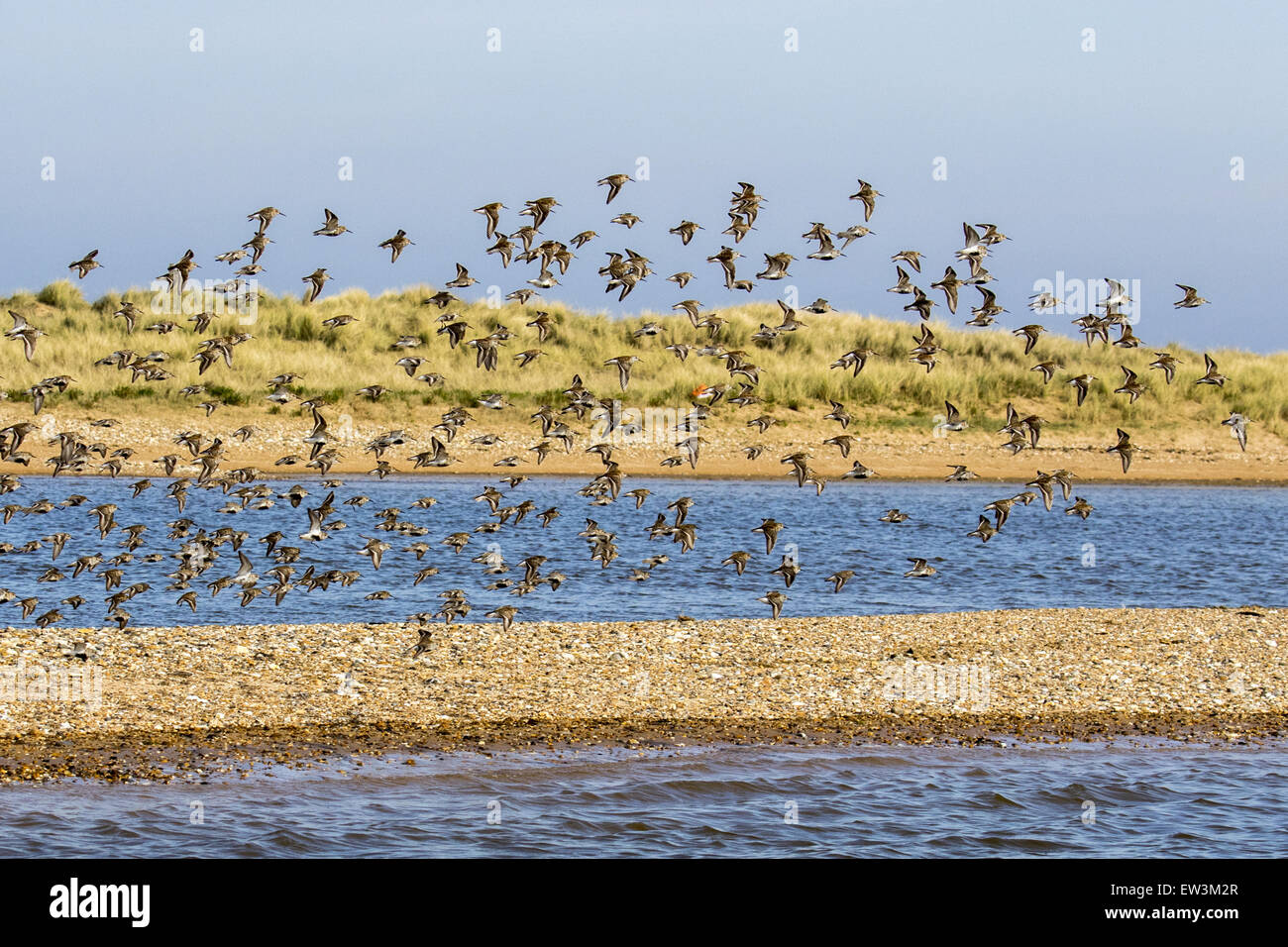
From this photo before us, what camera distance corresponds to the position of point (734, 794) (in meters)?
13.8

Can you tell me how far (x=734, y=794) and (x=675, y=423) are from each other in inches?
1414

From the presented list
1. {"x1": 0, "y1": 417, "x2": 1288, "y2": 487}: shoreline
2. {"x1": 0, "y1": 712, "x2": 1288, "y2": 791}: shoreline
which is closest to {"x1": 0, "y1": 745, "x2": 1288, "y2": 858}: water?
{"x1": 0, "y1": 712, "x2": 1288, "y2": 791}: shoreline

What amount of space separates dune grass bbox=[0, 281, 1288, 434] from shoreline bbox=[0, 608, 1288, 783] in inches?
1108

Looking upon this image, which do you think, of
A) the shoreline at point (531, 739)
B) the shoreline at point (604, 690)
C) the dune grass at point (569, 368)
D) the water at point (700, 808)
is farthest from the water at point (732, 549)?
the water at point (700, 808)

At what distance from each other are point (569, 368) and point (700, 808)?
135 ft

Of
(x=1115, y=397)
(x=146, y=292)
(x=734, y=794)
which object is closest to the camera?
(x=734, y=794)

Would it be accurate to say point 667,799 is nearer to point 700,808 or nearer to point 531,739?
point 700,808

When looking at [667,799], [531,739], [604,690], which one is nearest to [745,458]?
[604,690]

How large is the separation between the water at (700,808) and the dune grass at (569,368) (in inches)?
1289

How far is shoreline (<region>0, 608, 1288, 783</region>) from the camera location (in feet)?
48.5

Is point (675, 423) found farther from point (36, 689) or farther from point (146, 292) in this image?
point (36, 689)

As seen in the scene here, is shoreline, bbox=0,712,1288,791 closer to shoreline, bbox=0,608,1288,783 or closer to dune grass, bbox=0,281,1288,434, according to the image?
shoreline, bbox=0,608,1288,783

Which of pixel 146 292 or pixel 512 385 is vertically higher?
pixel 146 292

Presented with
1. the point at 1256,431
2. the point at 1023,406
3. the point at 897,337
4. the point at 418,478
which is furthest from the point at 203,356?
the point at 897,337
